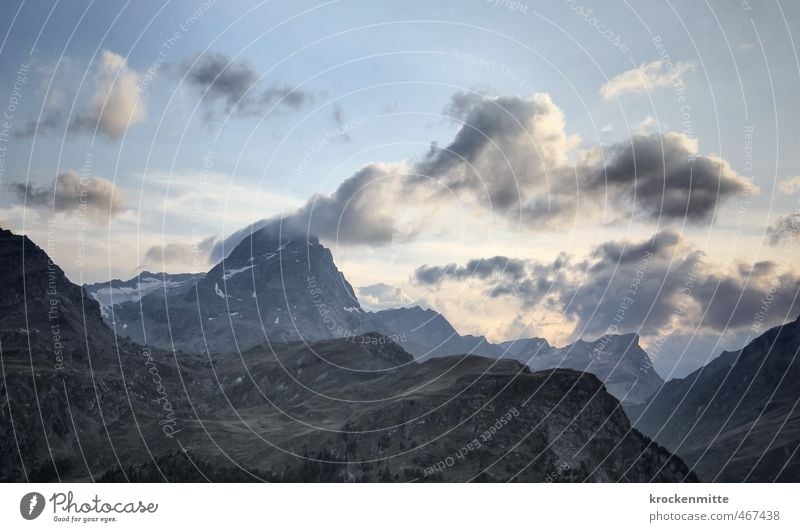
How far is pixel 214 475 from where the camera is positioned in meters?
182

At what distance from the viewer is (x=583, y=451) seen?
172 m

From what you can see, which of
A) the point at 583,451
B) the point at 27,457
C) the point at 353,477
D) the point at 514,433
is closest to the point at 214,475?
the point at 353,477

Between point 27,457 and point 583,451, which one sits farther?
point 27,457
